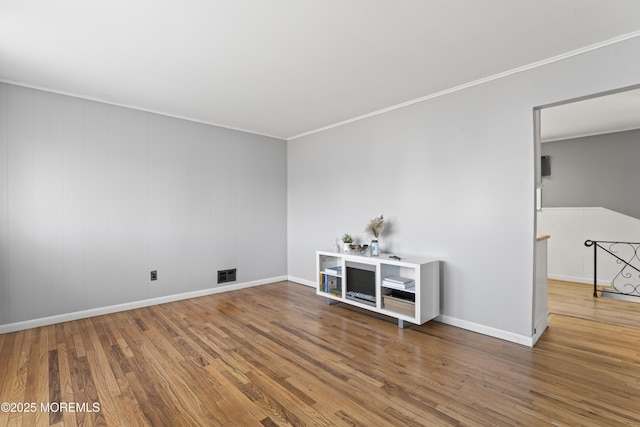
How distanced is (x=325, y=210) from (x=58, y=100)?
11.5ft

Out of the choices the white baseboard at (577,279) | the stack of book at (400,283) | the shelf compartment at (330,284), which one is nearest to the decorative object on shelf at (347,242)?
the shelf compartment at (330,284)

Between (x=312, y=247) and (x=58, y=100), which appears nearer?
(x=58, y=100)

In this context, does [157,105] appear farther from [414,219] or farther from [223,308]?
[414,219]

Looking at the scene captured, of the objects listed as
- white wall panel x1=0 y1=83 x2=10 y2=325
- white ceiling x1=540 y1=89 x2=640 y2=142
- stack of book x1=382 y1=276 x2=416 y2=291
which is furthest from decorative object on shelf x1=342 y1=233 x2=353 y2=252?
white wall panel x1=0 y1=83 x2=10 y2=325

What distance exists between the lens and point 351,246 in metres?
4.08

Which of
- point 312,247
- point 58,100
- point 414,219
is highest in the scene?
point 58,100

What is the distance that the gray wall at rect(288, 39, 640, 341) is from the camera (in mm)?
2738

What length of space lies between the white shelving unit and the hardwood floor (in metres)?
0.18

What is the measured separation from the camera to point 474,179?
3.17m

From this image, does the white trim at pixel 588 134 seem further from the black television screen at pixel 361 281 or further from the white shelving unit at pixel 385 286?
the black television screen at pixel 361 281

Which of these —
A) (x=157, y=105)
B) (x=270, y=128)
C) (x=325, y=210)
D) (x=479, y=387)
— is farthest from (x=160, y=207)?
(x=479, y=387)

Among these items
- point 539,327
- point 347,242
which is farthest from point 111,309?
point 539,327

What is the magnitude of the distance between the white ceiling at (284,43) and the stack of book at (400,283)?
2.03 meters

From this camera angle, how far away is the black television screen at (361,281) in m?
3.58
